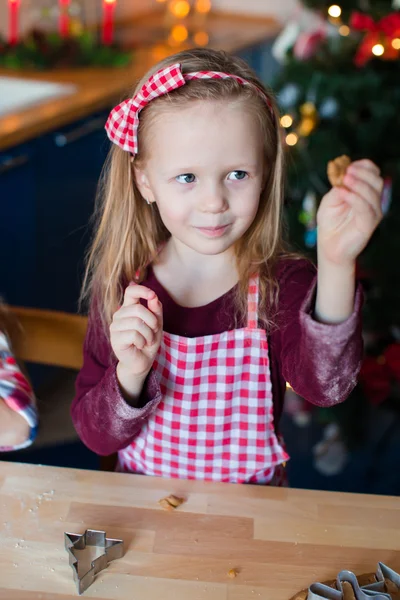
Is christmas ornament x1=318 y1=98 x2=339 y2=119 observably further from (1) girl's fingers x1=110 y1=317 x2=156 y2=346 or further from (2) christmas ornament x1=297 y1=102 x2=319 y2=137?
(1) girl's fingers x1=110 y1=317 x2=156 y2=346

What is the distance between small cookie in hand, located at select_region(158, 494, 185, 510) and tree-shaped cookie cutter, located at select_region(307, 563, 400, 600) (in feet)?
0.66

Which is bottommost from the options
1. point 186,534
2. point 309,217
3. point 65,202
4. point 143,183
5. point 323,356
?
point 65,202

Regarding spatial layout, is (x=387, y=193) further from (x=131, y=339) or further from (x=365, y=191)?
(x=131, y=339)

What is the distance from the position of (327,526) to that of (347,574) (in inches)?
3.8

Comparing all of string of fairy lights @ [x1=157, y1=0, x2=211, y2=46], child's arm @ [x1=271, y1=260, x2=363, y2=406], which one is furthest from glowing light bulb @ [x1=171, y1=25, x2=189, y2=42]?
child's arm @ [x1=271, y1=260, x2=363, y2=406]

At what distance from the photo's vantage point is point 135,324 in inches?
36.3

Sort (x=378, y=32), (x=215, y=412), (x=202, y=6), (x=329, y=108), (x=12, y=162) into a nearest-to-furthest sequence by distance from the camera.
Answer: (x=215, y=412), (x=378, y=32), (x=329, y=108), (x=12, y=162), (x=202, y=6)

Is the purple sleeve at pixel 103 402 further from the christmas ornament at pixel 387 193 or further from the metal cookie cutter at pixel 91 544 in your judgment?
the christmas ornament at pixel 387 193

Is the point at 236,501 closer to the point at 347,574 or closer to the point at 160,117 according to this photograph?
the point at 347,574

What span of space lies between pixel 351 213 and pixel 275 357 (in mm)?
318

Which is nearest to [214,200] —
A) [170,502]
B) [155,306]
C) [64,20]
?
[155,306]

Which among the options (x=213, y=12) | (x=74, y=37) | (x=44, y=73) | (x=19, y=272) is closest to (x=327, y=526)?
(x=19, y=272)

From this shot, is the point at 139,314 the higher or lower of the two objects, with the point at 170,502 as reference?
higher

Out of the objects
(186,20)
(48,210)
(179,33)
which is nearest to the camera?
(48,210)
